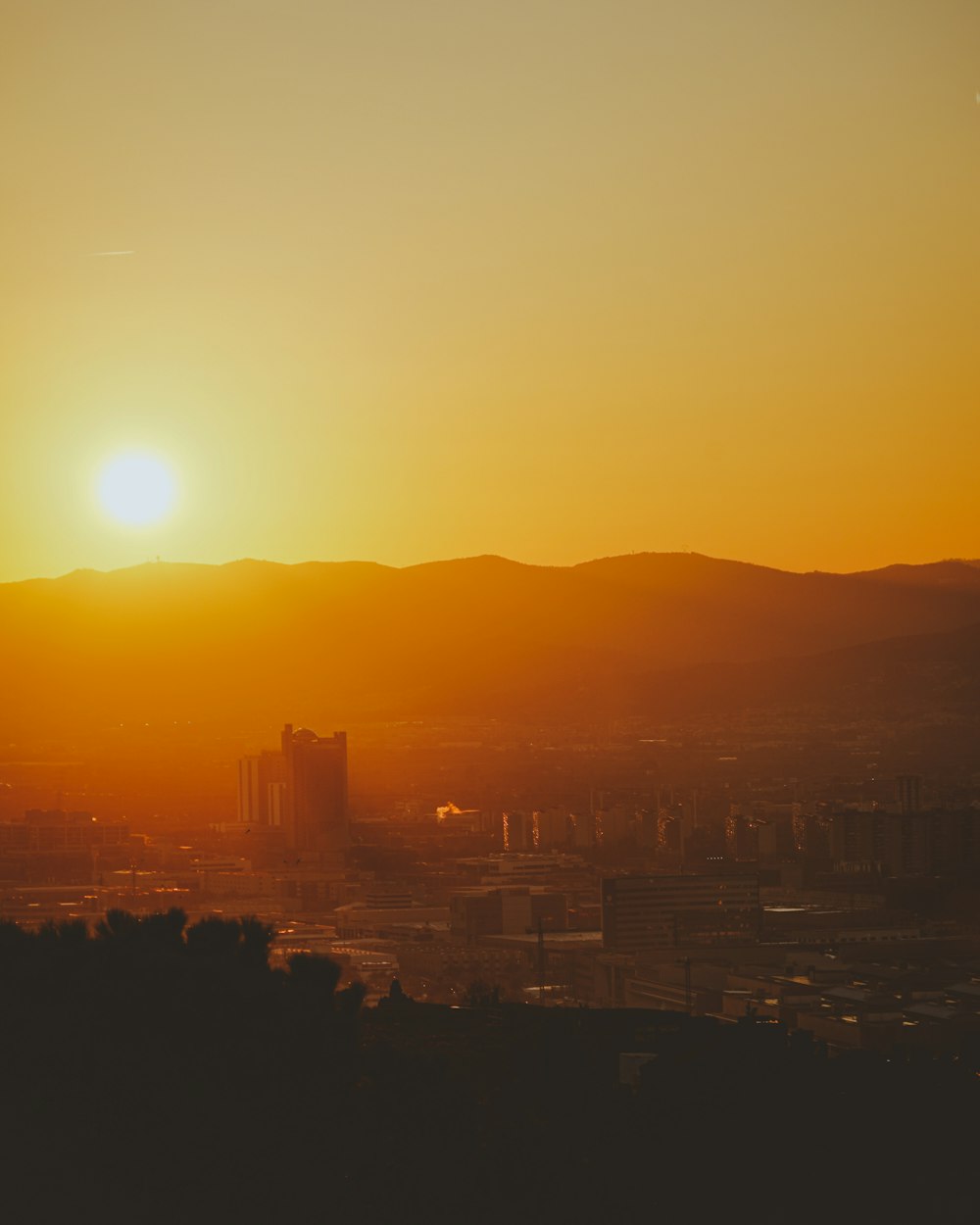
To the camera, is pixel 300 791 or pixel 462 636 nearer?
pixel 300 791

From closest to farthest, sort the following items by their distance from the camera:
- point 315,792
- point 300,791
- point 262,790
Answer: point 300,791 < point 315,792 < point 262,790

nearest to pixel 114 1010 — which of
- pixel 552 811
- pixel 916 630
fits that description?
pixel 552 811

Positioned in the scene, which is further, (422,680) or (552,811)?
(422,680)

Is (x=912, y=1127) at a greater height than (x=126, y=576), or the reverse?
(x=126, y=576)

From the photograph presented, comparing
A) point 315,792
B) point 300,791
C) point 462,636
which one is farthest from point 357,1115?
point 462,636

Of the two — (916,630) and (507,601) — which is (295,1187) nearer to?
(916,630)

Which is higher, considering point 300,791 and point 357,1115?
point 300,791

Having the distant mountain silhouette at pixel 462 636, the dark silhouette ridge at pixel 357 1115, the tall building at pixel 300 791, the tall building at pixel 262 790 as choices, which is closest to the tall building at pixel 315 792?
the tall building at pixel 300 791

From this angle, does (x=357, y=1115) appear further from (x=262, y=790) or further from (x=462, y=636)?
(x=462, y=636)
